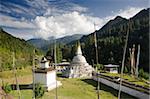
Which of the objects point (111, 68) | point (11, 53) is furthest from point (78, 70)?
point (11, 53)

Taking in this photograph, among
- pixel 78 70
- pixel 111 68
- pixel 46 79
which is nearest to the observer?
pixel 46 79

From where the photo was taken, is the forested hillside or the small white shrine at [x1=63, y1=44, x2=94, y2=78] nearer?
the small white shrine at [x1=63, y1=44, x2=94, y2=78]

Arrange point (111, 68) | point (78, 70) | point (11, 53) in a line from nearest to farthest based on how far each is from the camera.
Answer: point (78, 70), point (111, 68), point (11, 53)

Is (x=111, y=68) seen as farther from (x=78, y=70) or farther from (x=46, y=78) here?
(x=46, y=78)

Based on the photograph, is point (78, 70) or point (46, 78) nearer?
point (46, 78)

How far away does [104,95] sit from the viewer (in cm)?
1588

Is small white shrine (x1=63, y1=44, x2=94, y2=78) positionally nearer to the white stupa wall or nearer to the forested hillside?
the white stupa wall

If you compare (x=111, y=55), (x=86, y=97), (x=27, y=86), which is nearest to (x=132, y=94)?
(x=86, y=97)

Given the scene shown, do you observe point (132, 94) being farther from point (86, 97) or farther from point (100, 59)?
point (100, 59)

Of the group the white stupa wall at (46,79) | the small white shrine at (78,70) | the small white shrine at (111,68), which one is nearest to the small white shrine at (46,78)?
the white stupa wall at (46,79)

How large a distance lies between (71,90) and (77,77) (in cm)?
936

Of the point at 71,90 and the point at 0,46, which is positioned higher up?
the point at 0,46

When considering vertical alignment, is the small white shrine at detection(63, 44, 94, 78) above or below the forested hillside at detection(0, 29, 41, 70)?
below

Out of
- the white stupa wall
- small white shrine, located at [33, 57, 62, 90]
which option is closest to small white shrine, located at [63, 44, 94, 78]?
small white shrine, located at [33, 57, 62, 90]
